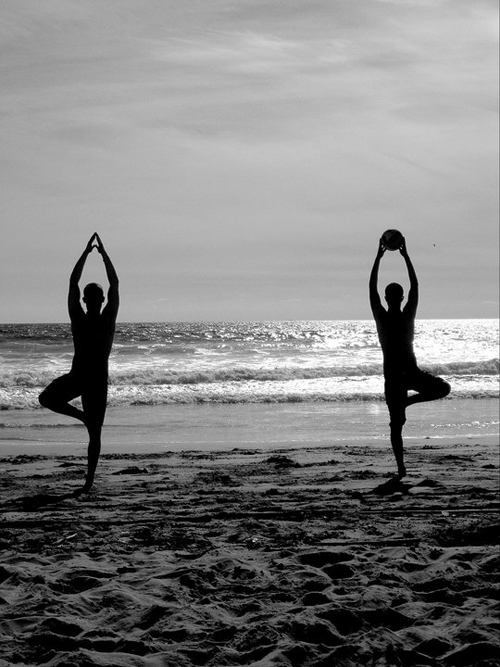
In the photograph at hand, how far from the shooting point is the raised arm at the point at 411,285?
24.3 feet

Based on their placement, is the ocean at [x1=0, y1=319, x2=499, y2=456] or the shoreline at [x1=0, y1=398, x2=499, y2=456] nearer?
the shoreline at [x1=0, y1=398, x2=499, y2=456]

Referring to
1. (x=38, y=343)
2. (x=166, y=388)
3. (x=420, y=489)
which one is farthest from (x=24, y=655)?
(x=38, y=343)

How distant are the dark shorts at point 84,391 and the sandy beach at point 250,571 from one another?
2.97 ft

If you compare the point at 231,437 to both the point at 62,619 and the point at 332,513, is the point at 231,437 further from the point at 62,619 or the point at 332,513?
the point at 62,619

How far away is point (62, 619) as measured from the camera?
13.7ft

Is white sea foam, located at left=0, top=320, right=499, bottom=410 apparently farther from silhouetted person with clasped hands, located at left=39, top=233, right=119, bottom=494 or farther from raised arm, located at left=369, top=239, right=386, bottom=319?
raised arm, located at left=369, top=239, right=386, bottom=319

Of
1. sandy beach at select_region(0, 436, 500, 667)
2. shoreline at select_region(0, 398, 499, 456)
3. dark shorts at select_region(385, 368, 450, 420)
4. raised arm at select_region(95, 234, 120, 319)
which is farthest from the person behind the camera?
shoreline at select_region(0, 398, 499, 456)

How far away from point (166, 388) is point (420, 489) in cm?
1557

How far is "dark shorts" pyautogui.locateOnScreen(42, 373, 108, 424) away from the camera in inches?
300

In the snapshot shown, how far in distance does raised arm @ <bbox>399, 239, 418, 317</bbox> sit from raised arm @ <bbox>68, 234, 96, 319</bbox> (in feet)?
9.80

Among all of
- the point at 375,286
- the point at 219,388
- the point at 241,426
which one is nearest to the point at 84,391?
the point at 375,286

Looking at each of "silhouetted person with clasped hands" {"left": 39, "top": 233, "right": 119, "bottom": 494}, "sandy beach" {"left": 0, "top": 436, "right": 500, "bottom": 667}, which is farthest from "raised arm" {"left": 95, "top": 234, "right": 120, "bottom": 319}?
"sandy beach" {"left": 0, "top": 436, "right": 500, "bottom": 667}

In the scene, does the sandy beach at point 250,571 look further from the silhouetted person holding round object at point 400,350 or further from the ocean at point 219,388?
the ocean at point 219,388

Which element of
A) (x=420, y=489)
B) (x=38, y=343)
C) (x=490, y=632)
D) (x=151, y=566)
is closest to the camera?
(x=490, y=632)
